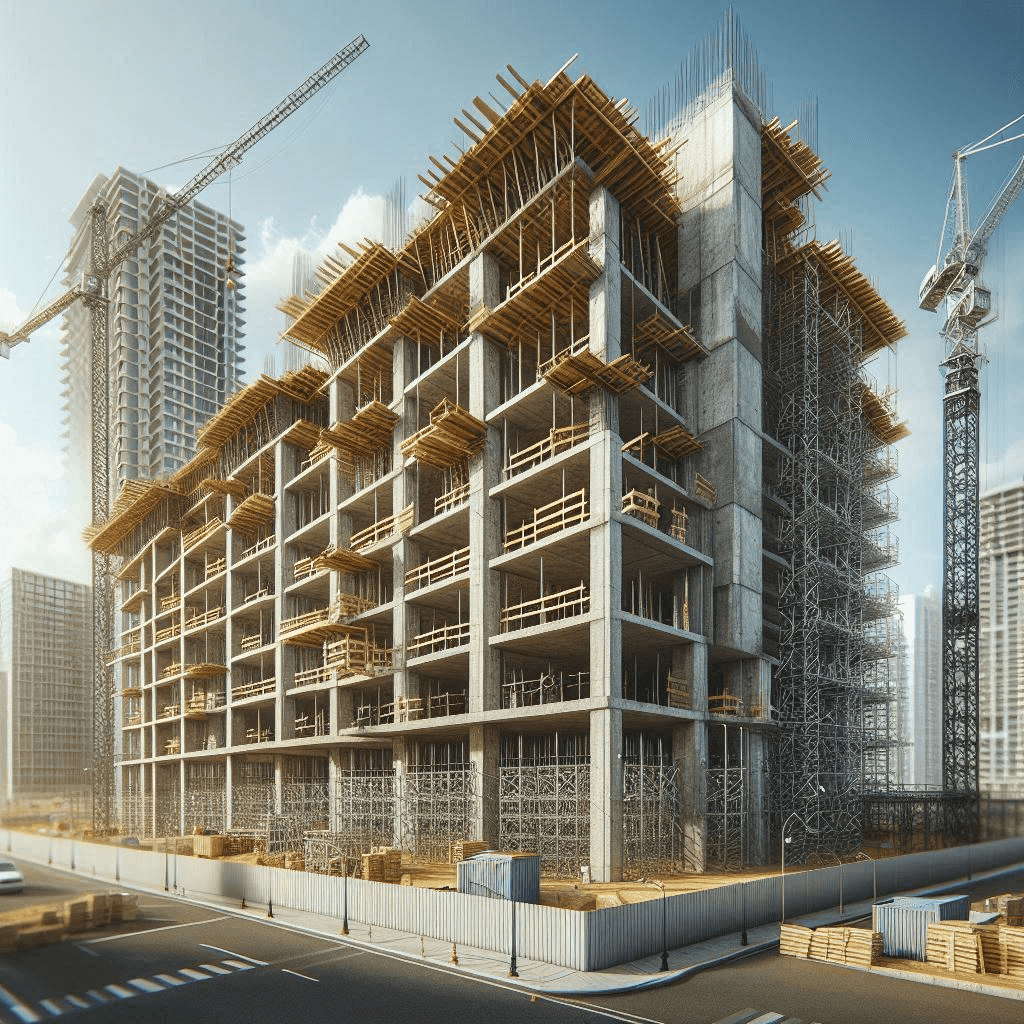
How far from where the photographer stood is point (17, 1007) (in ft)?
53.0

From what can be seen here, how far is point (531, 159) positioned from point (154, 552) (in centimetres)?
5102

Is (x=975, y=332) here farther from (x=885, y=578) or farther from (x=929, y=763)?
(x=929, y=763)

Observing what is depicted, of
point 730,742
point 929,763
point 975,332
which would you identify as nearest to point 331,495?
point 730,742

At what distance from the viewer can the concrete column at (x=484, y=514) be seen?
3588 cm

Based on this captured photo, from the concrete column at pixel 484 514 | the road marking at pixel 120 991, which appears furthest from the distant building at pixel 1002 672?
the road marking at pixel 120 991

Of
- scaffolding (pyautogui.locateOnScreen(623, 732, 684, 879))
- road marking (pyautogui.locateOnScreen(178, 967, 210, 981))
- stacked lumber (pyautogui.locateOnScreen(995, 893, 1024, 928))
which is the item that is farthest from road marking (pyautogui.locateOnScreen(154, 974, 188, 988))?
stacked lumber (pyautogui.locateOnScreen(995, 893, 1024, 928))

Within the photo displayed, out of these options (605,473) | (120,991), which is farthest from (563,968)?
(605,473)

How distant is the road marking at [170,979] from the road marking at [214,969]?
0.85 meters

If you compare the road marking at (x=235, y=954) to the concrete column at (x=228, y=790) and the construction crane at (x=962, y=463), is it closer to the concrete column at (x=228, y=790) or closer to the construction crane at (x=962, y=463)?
the concrete column at (x=228, y=790)

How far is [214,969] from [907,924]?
17.2 metres

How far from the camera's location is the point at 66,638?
22.9m

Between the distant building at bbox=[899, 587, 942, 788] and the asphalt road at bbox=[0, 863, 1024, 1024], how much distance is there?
74486 mm

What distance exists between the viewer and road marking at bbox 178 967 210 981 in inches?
796

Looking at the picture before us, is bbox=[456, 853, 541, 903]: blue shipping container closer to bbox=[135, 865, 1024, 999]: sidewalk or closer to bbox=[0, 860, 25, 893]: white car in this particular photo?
bbox=[135, 865, 1024, 999]: sidewalk
